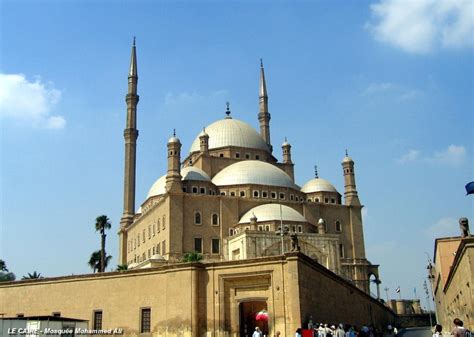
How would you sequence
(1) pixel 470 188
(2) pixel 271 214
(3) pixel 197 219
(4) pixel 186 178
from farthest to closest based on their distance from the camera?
(4) pixel 186 178, (3) pixel 197 219, (2) pixel 271 214, (1) pixel 470 188

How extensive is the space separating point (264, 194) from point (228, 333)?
32.0 m

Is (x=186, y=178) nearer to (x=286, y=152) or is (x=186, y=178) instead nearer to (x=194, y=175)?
(x=194, y=175)

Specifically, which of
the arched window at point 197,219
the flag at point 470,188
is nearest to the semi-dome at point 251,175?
the arched window at point 197,219

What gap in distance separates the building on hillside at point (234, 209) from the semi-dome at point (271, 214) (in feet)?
0.29

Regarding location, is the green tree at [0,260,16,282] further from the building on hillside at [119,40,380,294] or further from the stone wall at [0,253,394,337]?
the stone wall at [0,253,394,337]

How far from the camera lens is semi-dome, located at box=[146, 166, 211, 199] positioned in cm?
4975

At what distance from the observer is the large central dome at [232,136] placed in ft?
193

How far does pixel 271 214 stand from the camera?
46.2m

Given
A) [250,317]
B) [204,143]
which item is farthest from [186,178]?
[250,317]

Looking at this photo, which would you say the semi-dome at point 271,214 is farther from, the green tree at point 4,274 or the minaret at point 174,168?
the green tree at point 4,274

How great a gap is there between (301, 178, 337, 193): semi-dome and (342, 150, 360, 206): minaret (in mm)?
1837

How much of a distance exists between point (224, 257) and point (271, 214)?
513cm

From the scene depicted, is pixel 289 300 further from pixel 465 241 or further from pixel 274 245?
pixel 274 245

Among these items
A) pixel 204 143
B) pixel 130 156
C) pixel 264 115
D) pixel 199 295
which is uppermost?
pixel 264 115
